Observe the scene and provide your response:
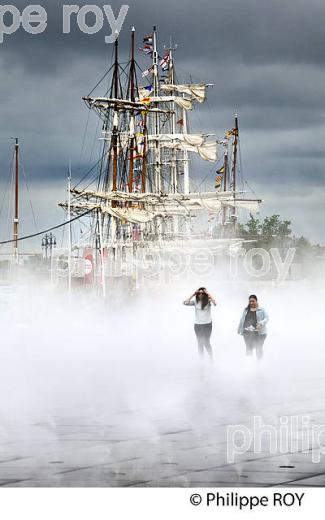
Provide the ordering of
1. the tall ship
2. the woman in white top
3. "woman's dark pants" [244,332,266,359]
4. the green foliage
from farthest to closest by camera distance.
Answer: the green foliage < the tall ship < the woman in white top < "woman's dark pants" [244,332,266,359]

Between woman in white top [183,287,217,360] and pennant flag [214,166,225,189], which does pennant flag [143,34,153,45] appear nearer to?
pennant flag [214,166,225,189]

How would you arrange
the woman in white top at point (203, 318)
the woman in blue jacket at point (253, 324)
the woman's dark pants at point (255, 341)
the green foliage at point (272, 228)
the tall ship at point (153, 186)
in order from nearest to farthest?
1. the woman in blue jacket at point (253, 324)
2. the woman's dark pants at point (255, 341)
3. the woman in white top at point (203, 318)
4. the tall ship at point (153, 186)
5. the green foliage at point (272, 228)

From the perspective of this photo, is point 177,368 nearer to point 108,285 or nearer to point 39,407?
point 39,407

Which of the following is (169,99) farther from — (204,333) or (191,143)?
(204,333)

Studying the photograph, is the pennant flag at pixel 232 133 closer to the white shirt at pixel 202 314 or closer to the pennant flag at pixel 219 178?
the pennant flag at pixel 219 178

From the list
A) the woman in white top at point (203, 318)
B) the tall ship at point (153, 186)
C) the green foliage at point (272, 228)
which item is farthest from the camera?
the green foliage at point (272, 228)

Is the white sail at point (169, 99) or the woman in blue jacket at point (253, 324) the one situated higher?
the white sail at point (169, 99)

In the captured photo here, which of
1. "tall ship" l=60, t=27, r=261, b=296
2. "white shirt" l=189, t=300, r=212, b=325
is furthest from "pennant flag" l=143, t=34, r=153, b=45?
"white shirt" l=189, t=300, r=212, b=325

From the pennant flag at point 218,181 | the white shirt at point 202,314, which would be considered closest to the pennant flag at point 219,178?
the pennant flag at point 218,181

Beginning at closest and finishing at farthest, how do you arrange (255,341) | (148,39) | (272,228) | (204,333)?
(255,341) → (204,333) → (148,39) → (272,228)

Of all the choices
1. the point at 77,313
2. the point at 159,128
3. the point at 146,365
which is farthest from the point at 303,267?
the point at 146,365

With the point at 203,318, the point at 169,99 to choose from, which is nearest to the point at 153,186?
the point at 169,99

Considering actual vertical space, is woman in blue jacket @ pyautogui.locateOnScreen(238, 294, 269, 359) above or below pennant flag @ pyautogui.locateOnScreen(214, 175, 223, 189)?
below
